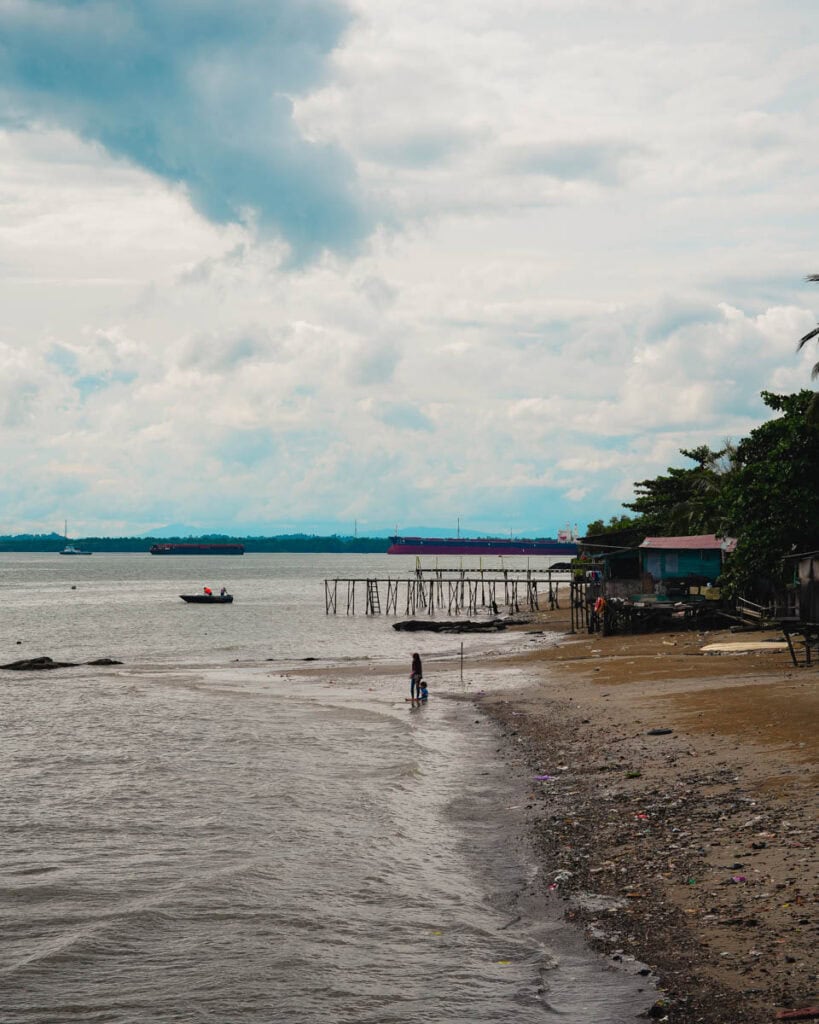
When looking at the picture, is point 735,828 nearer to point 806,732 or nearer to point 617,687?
point 806,732

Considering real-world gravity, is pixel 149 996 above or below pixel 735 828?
below

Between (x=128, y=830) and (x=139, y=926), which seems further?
(x=128, y=830)

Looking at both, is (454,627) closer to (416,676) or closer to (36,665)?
(36,665)

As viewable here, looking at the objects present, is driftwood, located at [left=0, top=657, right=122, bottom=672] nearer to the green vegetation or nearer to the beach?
the beach

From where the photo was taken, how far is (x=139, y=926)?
12250 mm

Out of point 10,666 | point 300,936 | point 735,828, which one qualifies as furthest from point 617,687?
point 10,666

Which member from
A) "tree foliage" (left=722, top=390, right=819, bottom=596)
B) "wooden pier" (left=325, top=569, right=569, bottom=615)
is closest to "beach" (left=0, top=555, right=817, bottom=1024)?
"tree foliage" (left=722, top=390, right=819, bottom=596)

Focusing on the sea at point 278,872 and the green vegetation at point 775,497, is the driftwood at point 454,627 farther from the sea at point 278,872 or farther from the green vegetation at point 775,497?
the sea at point 278,872

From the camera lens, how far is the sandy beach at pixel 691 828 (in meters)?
9.34

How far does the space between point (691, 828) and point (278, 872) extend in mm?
5735

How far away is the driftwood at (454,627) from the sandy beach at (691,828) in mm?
35773

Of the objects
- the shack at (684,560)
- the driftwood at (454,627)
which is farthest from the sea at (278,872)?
the driftwood at (454,627)

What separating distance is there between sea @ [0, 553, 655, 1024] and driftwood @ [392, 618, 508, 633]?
2975 cm

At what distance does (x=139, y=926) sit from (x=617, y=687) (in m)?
18.5
